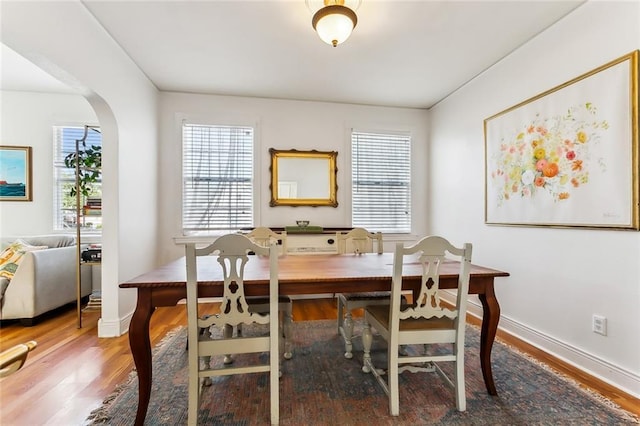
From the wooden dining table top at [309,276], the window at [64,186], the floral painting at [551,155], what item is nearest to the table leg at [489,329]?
the wooden dining table top at [309,276]

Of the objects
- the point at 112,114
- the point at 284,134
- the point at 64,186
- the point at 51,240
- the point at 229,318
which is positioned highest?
the point at 284,134

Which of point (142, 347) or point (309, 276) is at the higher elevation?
point (309, 276)

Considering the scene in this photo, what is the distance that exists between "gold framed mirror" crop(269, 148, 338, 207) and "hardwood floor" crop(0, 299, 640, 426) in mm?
1866

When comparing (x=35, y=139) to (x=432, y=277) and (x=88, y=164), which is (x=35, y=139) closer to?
(x=88, y=164)

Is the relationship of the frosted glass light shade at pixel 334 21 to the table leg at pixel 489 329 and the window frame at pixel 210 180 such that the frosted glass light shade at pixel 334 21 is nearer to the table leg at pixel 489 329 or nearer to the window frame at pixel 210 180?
the table leg at pixel 489 329

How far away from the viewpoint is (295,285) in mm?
1637

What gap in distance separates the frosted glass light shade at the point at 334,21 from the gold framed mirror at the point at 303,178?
6.34 feet

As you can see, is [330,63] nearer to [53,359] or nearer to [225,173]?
[225,173]

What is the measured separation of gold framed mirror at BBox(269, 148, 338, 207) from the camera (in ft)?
12.3

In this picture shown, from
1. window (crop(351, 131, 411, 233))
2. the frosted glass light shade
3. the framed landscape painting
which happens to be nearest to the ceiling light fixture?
the frosted glass light shade

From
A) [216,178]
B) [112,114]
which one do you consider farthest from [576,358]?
[112,114]

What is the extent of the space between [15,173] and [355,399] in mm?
4695

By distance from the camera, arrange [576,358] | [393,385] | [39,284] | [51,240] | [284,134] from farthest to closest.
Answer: [284,134] < [51,240] < [39,284] < [576,358] < [393,385]

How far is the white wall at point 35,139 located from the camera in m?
3.53
